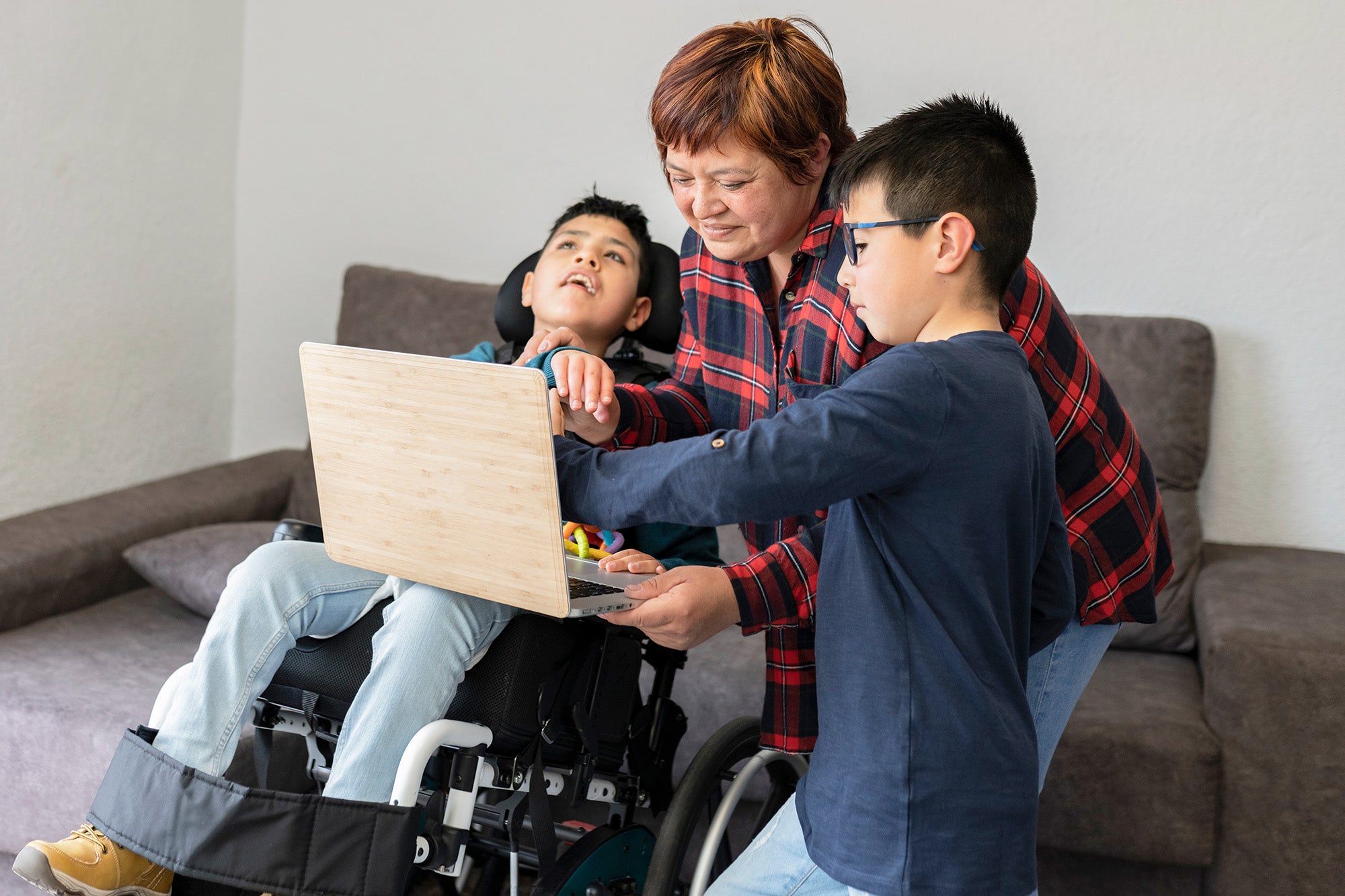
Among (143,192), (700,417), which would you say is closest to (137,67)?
(143,192)

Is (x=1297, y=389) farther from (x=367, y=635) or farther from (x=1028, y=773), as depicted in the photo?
(x=367, y=635)

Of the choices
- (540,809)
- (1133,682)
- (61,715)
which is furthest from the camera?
(1133,682)

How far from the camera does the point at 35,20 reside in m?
2.18

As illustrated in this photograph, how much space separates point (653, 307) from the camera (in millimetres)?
1720

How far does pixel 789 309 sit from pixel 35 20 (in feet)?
5.83

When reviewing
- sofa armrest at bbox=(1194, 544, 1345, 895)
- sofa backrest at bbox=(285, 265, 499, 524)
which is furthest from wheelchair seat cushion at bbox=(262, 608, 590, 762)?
sofa backrest at bbox=(285, 265, 499, 524)

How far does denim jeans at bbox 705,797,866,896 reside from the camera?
39.6 inches

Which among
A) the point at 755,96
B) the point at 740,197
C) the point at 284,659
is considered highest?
the point at 755,96

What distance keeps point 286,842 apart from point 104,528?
4.27ft

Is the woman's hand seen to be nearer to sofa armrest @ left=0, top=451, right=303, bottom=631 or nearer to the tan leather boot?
the tan leather boot

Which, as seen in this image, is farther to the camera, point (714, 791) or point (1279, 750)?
point (1279, 750)

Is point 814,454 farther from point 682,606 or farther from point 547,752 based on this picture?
point 547,752

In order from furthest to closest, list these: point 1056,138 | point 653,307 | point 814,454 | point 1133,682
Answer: point 1056,138
point 1133,682
point 653,307
point 814,454

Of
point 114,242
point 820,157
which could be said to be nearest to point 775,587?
point 820,157
